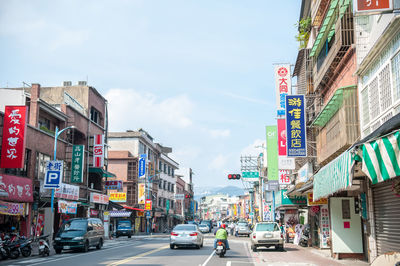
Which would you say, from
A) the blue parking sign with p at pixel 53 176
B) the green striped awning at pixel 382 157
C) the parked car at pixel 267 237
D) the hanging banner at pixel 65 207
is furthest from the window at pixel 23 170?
the green striped awning at pixel 382 157

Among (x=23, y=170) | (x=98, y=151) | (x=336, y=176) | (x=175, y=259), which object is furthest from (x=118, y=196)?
(x=336, y=176)

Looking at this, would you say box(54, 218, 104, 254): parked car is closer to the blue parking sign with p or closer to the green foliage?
the blue parking sign with p

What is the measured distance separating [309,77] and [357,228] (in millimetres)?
10451

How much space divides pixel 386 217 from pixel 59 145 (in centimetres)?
2880

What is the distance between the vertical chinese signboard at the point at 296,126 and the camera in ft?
79.8

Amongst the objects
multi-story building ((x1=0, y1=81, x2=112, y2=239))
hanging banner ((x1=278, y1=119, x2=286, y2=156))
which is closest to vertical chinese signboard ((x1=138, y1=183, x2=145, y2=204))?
multi-story building ((x1=0, y1=81, x2=112, y2=239))

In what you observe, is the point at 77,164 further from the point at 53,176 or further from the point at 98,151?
the point at 53,176

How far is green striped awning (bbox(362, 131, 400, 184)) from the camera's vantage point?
28.8ft

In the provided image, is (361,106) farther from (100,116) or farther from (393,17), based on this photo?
(100,116)

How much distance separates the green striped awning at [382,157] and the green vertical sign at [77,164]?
3041 cm

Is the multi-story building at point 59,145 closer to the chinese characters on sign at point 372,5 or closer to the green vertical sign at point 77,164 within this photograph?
the green vertical sign at point 77,164

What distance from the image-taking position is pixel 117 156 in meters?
62.2

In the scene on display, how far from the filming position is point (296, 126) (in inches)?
964

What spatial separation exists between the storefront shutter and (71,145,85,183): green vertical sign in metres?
27.2
